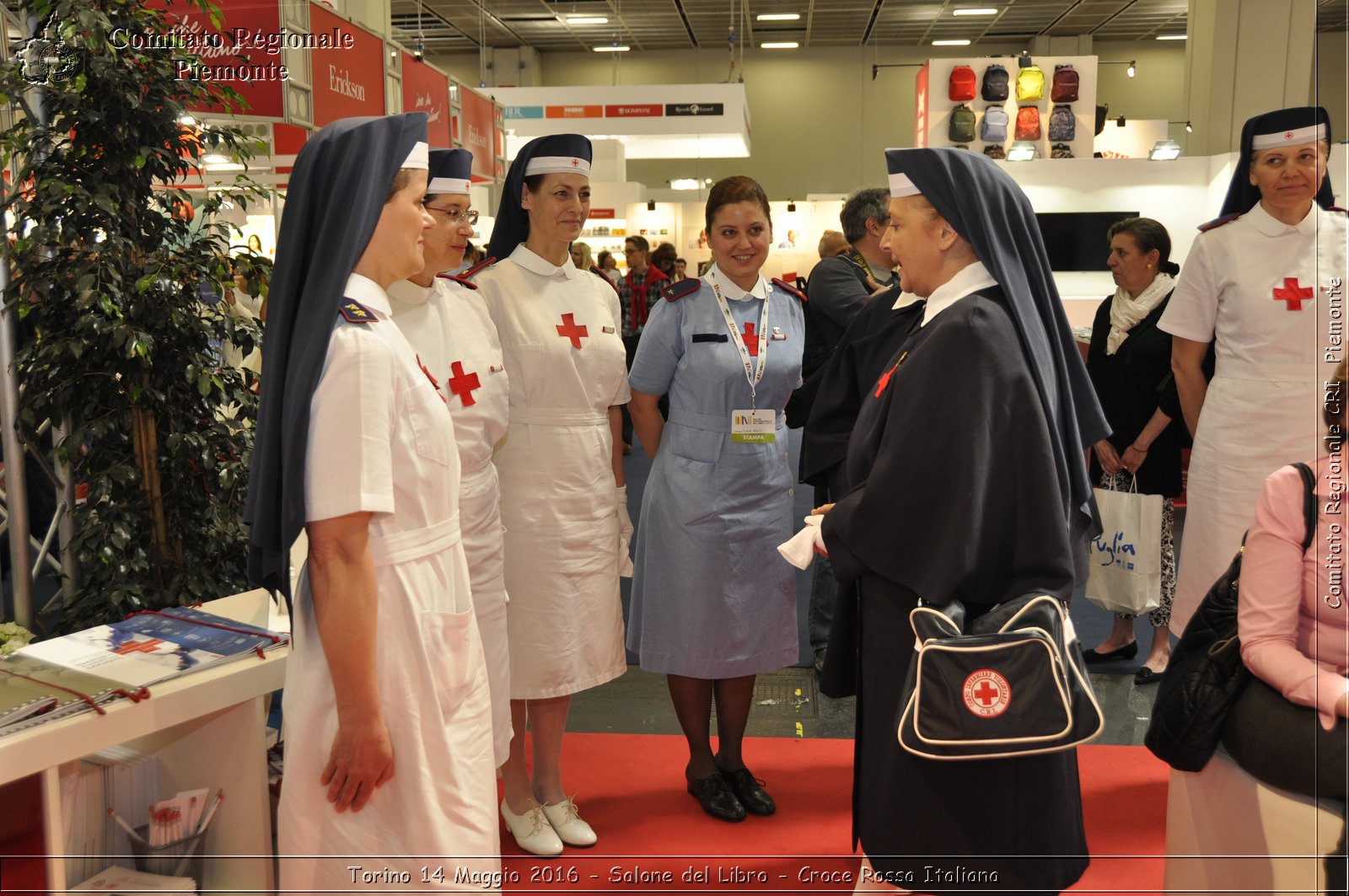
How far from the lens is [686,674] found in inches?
117

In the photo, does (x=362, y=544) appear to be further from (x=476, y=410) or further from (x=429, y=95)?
(x=429, y=95)

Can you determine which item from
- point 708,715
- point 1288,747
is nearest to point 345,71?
point 708,715

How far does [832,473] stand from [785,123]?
17295 millimetres

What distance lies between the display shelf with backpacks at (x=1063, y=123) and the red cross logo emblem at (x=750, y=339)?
7098 millimetres

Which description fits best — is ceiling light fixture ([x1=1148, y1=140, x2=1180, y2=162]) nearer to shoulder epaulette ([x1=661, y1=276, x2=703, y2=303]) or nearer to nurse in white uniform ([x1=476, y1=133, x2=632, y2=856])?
shoulder epaulette ([x1=661, y1=276, x2=703, y2=303])

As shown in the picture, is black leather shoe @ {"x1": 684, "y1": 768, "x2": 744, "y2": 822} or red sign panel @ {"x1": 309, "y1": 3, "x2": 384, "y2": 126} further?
red sign panel @ {"x1": 309, "y1": 3, "x2": 384, "y2": 126}

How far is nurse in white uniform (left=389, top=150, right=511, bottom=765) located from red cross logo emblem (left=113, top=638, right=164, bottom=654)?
646mm

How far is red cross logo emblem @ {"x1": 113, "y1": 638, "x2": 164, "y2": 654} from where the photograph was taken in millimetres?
2176

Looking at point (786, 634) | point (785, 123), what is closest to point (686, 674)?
point (786, 634)

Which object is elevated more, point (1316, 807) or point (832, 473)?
point (832, 473)

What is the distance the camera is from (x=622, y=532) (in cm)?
307

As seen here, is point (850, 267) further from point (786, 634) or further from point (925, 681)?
point (925, 681)

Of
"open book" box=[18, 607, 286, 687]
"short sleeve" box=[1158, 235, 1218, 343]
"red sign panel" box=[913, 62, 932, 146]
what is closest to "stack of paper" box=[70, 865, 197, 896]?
"open book" box=[18, 607, 286, 687]

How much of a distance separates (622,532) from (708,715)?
562 millimetres
